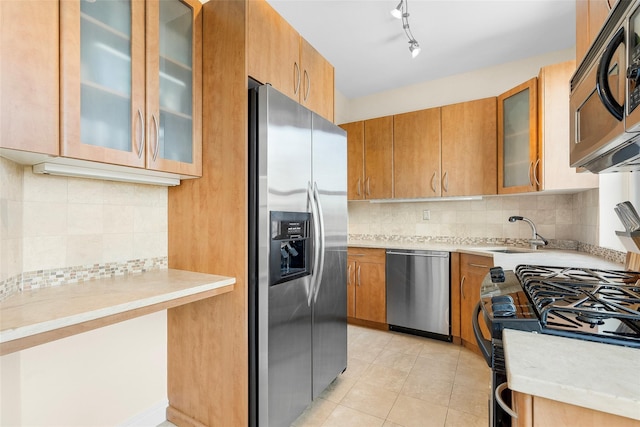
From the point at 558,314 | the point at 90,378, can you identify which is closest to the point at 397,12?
the point at 558,314

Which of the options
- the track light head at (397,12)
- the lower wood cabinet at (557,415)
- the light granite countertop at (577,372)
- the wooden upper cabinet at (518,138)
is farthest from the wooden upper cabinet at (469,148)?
the lower wood cabinet at (557,415)

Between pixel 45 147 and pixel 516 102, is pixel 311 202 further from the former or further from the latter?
pixel 516 102

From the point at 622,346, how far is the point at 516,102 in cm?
252

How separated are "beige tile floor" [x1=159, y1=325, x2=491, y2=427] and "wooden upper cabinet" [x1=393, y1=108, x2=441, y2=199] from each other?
1.46 m

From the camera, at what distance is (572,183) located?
229 centimetres

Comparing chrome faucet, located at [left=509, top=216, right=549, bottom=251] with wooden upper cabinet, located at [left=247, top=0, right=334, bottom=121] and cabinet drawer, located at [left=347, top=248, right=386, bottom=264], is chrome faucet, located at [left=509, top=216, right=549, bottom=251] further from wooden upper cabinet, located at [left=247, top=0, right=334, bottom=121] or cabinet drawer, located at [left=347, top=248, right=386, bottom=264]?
wooden upper cabinet, located at [left=247, top=0, right=334, bottom=121]

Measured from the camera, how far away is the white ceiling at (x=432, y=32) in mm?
2219

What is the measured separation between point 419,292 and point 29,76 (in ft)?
9.50

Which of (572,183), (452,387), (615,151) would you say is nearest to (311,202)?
(615,151)

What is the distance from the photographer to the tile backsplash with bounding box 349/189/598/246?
259 cm

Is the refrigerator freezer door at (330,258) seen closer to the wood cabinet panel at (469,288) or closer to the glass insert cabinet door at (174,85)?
the glass insert cabinet door at (174,85)

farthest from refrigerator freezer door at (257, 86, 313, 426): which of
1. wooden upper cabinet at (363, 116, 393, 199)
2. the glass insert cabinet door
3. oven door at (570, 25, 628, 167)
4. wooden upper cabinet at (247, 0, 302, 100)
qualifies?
wooden upper cabinet at (363, 116, 393, 199)

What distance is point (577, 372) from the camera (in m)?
0.56

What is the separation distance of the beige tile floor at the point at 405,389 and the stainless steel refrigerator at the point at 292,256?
0.51 ft
